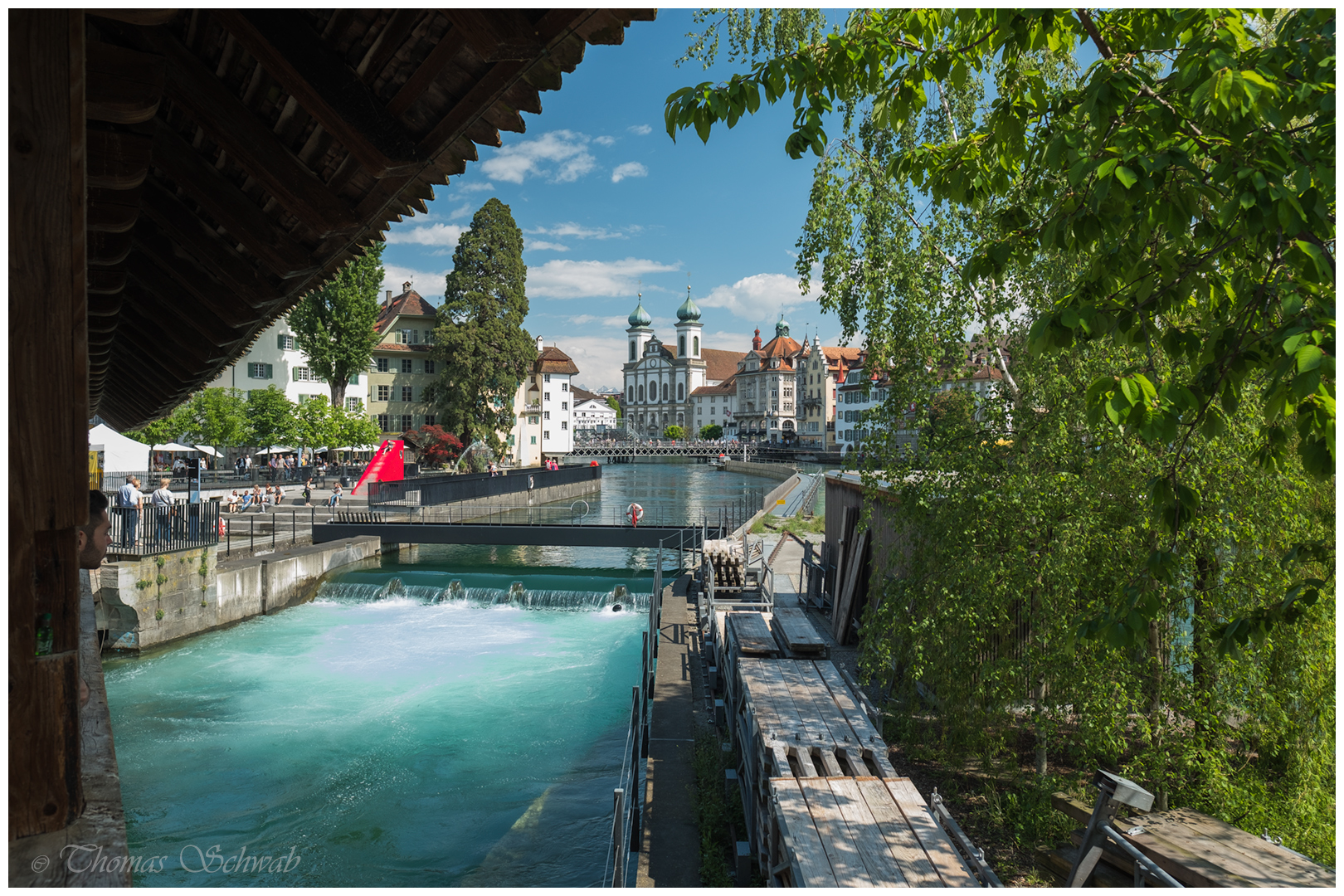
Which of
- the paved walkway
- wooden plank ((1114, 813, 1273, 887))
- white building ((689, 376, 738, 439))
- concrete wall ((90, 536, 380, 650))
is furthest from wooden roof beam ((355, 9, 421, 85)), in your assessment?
white building ((689, 376, 738, 439))

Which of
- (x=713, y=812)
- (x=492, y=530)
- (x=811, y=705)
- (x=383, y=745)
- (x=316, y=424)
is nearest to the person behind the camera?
(x=811, y=705)

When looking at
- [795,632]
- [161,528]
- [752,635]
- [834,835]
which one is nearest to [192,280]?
[834,835]

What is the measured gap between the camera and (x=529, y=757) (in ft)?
40.9

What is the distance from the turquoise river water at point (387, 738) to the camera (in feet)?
31.2

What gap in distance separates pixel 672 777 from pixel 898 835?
177 inches

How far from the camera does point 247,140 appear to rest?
9.27 ft

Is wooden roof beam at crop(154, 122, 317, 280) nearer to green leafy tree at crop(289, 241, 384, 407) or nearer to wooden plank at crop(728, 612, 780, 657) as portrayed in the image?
wooden plank at crop(728, 612, 780, 657)

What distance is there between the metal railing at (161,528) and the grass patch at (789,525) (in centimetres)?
1749

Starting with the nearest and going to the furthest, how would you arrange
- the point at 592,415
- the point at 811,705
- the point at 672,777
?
1. the point at 811,705
2. the point at 672,777
3. the point at 592,415

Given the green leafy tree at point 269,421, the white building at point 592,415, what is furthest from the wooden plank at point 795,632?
the white building at point 592,415

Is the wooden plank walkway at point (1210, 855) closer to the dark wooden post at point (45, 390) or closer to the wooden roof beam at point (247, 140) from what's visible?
the dark wooden post at point (45, 390)

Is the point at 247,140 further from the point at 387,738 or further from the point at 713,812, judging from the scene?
the point at 387,738

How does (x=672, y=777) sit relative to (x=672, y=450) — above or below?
below

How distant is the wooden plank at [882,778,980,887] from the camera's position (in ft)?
14.1
